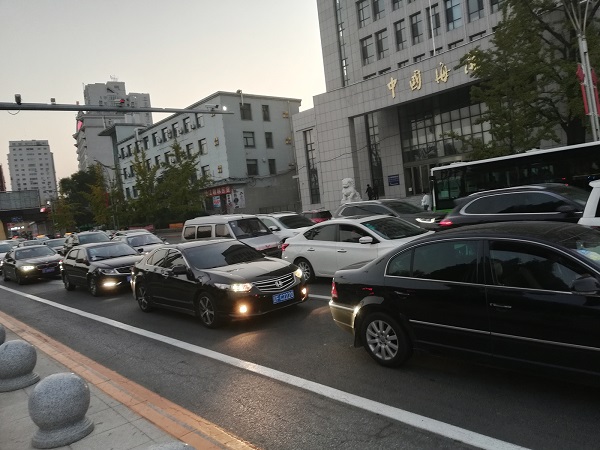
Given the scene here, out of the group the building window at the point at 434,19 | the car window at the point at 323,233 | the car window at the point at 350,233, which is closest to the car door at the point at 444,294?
the car window at the point at 350,233

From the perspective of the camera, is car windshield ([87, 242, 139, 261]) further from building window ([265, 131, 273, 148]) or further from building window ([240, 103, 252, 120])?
building window ([265, 131, 273, 148])

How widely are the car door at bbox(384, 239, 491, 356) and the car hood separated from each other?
3.22 meters

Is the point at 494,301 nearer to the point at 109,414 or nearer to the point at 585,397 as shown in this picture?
the point at 585,397

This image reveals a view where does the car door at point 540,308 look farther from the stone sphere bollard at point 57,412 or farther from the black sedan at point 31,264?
the black sedan at point 31,264

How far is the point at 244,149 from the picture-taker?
50969 mm

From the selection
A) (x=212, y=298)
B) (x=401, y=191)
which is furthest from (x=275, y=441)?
(x=401, y=191)

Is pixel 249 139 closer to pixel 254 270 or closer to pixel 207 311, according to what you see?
pixel 254 270

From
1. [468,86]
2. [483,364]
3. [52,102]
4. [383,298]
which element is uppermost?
[468,86]

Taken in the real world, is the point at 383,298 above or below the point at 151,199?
below

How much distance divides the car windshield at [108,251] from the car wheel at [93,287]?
29.1 inches

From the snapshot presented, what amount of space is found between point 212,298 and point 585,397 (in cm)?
561

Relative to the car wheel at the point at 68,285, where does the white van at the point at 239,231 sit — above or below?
above

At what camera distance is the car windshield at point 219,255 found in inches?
351

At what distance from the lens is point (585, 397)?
4352 millimetres
